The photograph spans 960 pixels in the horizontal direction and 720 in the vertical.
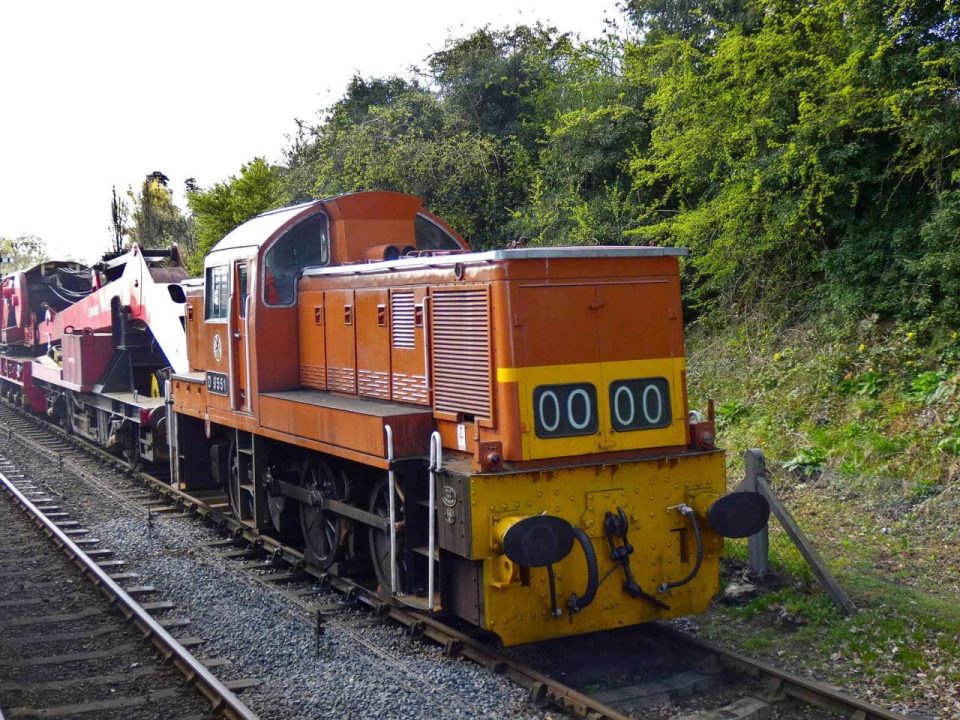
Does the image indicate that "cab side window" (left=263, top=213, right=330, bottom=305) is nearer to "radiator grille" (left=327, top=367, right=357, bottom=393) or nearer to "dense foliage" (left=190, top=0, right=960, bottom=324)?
"radiator grille" (left=327, top=367, right=357, bottom=393)

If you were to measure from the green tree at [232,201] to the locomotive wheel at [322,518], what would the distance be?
19.7 m

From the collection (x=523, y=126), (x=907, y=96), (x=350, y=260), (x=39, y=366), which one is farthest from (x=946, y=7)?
(x=39, y=366)

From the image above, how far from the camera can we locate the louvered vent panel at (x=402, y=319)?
7.19 meters

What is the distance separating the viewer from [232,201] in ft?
90.7

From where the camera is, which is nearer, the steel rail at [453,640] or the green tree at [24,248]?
the steel rail at [453,640]

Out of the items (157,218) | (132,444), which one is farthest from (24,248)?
(132,444)

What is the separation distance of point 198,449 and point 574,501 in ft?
21.5

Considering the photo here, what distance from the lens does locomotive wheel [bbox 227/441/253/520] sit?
31.1 ft

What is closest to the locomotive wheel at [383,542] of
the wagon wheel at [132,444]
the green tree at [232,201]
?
the wagon wheel at [132,444]

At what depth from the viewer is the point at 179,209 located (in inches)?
1501

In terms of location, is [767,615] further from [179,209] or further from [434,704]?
[179,209]

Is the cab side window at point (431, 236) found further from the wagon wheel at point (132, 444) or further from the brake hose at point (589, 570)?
the wagon wheel at point (132, 444)

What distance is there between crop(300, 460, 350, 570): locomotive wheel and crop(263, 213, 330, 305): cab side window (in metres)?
1.61

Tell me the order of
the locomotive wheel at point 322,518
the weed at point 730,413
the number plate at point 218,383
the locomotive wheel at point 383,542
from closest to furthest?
the locomotive wheel at point 383,542 < the locomotive wheel at point 322,518 < the number plate at point 218,383 < the weed at point 730,413
